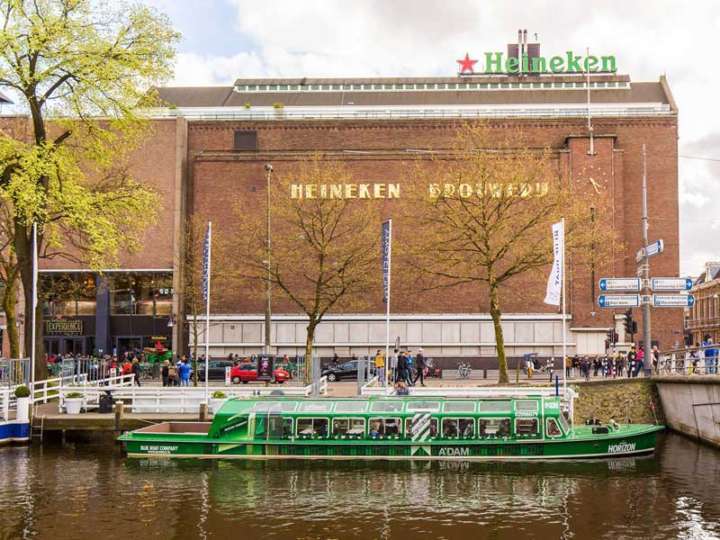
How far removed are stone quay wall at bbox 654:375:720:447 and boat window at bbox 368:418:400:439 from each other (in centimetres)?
1171

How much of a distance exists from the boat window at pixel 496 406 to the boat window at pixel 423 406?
4.91 feet

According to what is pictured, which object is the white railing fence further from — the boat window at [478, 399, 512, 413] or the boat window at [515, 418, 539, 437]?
the boat window at [515, 418, 539, 437]

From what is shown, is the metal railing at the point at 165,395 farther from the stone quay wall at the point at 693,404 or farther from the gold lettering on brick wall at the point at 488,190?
the stone quay wall at the point at 693,404

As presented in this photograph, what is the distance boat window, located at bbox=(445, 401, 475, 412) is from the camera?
2820 cm

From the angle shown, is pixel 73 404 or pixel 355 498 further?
pixel 73 404

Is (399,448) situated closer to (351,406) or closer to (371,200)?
(351,406)

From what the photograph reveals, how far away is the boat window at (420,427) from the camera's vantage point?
27977 millimetres

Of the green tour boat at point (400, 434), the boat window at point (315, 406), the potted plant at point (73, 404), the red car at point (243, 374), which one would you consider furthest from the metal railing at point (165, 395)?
the red car at point (243, 374)

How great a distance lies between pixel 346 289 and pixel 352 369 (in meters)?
6.64

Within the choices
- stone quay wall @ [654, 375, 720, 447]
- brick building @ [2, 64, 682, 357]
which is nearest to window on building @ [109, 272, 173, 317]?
brick building @ [2, 64, 682, 357]

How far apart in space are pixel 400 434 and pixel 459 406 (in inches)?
88.8

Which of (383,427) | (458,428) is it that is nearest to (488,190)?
(458,428)

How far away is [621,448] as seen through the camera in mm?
27906

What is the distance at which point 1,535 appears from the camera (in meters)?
18.5
